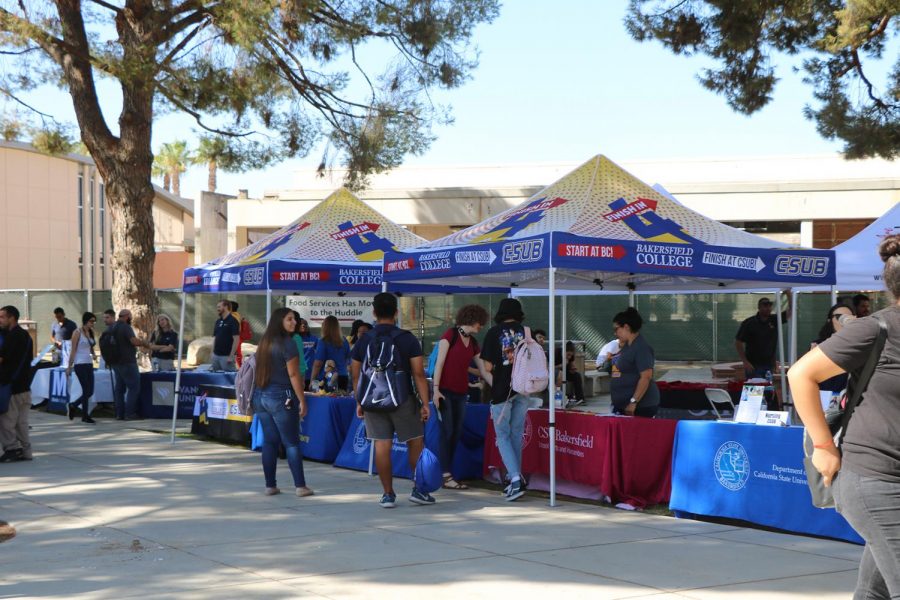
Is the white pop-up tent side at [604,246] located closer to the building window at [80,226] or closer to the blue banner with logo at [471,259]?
the blue banner with logo at [471,259]

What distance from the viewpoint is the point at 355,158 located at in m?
21.7

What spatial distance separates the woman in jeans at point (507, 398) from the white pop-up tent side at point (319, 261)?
332cm

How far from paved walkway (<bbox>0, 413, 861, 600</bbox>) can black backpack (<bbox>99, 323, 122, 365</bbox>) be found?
6052 mm

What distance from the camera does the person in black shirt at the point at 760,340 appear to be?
13828mm

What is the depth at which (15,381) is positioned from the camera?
39.1ft

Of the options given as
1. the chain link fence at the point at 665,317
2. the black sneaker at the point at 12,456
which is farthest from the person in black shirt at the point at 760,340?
the chain link fence at the point at 665,317

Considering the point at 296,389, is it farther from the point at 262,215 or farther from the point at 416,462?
the point at 262,215

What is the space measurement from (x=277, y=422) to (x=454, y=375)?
168 centimetres

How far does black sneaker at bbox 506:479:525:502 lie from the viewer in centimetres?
938

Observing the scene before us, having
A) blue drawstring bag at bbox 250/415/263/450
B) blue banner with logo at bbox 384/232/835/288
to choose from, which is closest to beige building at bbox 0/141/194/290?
blue drawstring bag at bbox 250/415/263/450

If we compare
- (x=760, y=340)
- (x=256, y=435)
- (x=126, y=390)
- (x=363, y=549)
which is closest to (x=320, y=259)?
(x=256, y=435)

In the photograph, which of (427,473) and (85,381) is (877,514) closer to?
(427,473)

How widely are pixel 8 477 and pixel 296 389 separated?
371cm

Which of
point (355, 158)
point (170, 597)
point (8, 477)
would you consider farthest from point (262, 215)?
point (170, 597)
